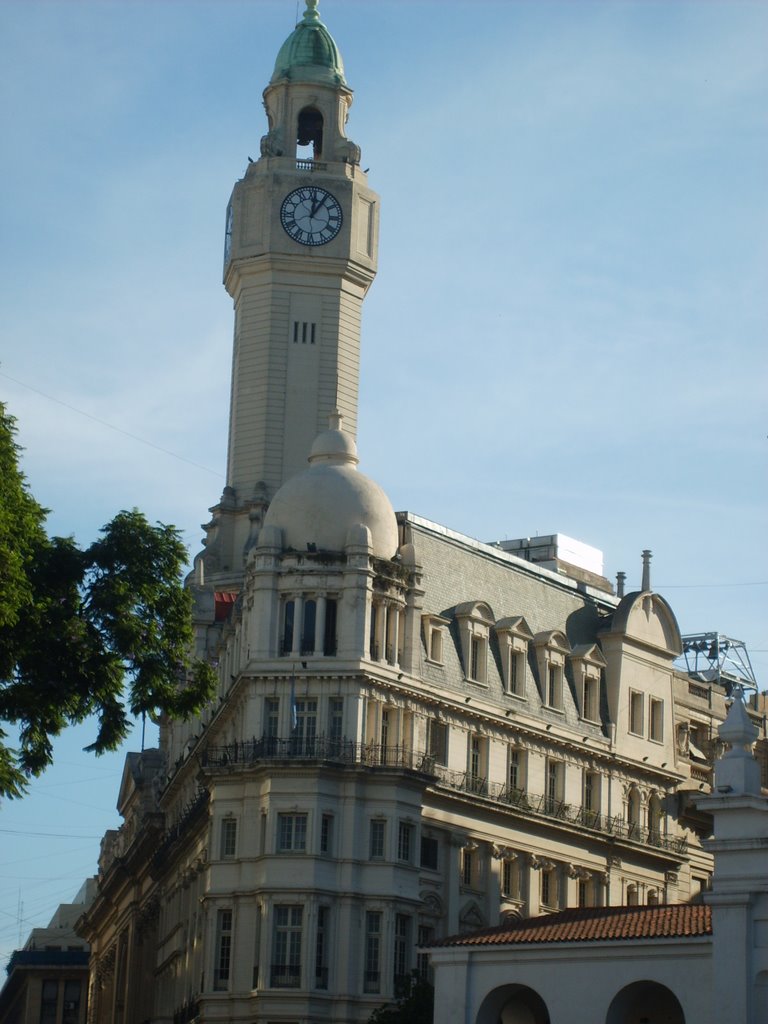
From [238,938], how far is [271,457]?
108ft

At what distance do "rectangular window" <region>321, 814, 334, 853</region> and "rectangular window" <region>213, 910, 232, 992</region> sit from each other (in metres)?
4.88

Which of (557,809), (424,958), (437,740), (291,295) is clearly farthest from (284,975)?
(291,295)

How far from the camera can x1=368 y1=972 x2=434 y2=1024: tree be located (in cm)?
7806

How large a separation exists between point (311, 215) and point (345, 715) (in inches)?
1449

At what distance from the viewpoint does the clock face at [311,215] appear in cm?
11669

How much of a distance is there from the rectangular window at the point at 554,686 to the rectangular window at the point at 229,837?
18.4 metres

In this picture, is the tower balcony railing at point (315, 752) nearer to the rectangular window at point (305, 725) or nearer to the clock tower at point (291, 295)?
the rectangular window at point (305, 725)

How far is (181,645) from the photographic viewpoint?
56188mm

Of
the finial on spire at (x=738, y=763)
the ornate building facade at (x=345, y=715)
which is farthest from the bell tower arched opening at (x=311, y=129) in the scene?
the finial on spire at (x=738, y=763)

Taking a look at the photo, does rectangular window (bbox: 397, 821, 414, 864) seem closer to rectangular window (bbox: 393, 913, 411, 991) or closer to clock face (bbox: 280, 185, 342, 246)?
rectangular window (bbox: 393, 913, 411, 991)

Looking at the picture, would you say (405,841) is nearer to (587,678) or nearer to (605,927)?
(587,678)

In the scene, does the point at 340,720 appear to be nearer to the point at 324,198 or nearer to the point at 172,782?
the point at 172,782

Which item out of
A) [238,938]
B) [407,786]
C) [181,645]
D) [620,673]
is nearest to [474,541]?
[620,673]

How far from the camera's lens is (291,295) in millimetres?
116500
